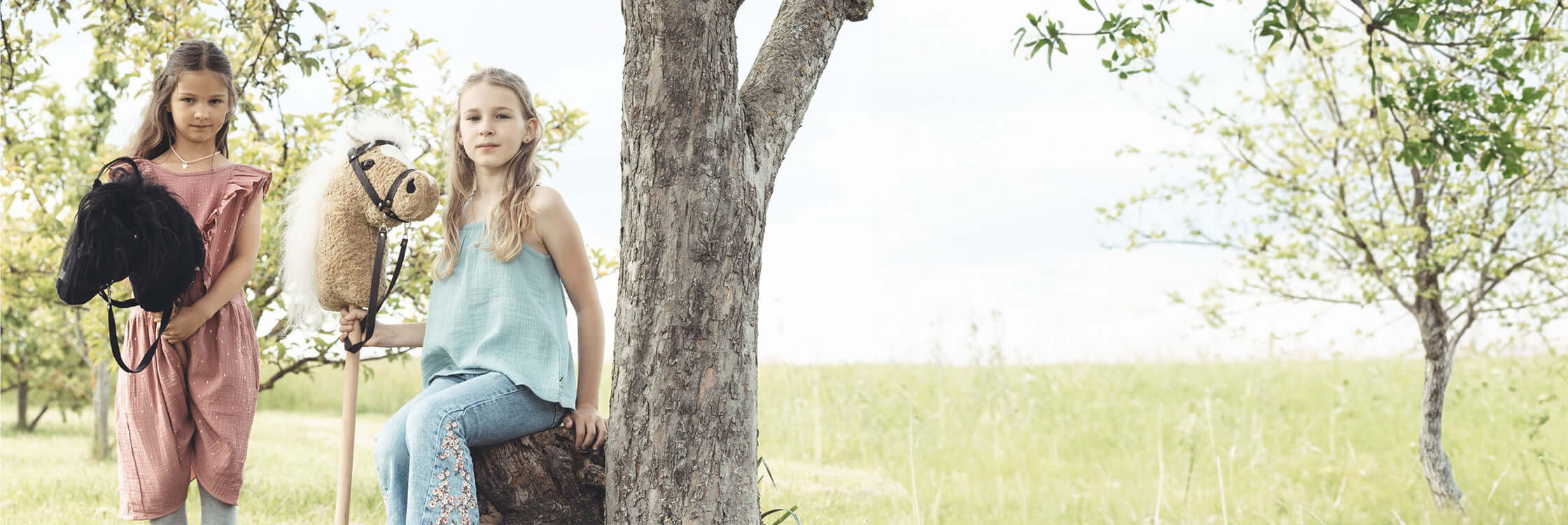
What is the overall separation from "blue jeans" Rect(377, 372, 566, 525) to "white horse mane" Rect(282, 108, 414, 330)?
1.92 ft

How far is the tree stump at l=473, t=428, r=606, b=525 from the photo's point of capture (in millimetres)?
2980

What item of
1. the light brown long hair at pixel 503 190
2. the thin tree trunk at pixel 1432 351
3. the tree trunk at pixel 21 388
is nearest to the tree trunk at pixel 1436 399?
the thin tree trunk at pixel 1432 351

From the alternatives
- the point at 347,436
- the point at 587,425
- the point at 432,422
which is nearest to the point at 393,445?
the point at 432,422

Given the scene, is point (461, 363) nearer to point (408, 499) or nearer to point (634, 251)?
point (408, 499)

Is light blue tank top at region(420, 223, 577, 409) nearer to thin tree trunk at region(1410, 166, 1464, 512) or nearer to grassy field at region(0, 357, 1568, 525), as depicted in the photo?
grassy field at region(0, 357, 1568, 525)

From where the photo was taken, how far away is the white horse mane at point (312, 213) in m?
3.25

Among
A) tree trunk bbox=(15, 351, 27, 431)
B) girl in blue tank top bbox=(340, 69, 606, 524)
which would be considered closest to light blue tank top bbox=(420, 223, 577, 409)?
girl in blue tank top bbox=(340, 69, 606, 524)

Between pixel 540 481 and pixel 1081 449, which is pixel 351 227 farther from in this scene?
pixel 1081 449

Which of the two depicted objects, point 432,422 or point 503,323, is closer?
point 432,422

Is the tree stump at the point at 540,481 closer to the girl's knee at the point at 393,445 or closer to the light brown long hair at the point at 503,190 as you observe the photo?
the girl's knee at the point at 393,445

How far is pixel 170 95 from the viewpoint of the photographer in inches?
133

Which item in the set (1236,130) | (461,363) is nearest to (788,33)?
(461,363)

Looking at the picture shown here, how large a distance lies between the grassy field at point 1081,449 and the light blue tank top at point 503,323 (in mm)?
2373

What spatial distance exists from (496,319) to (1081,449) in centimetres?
643
